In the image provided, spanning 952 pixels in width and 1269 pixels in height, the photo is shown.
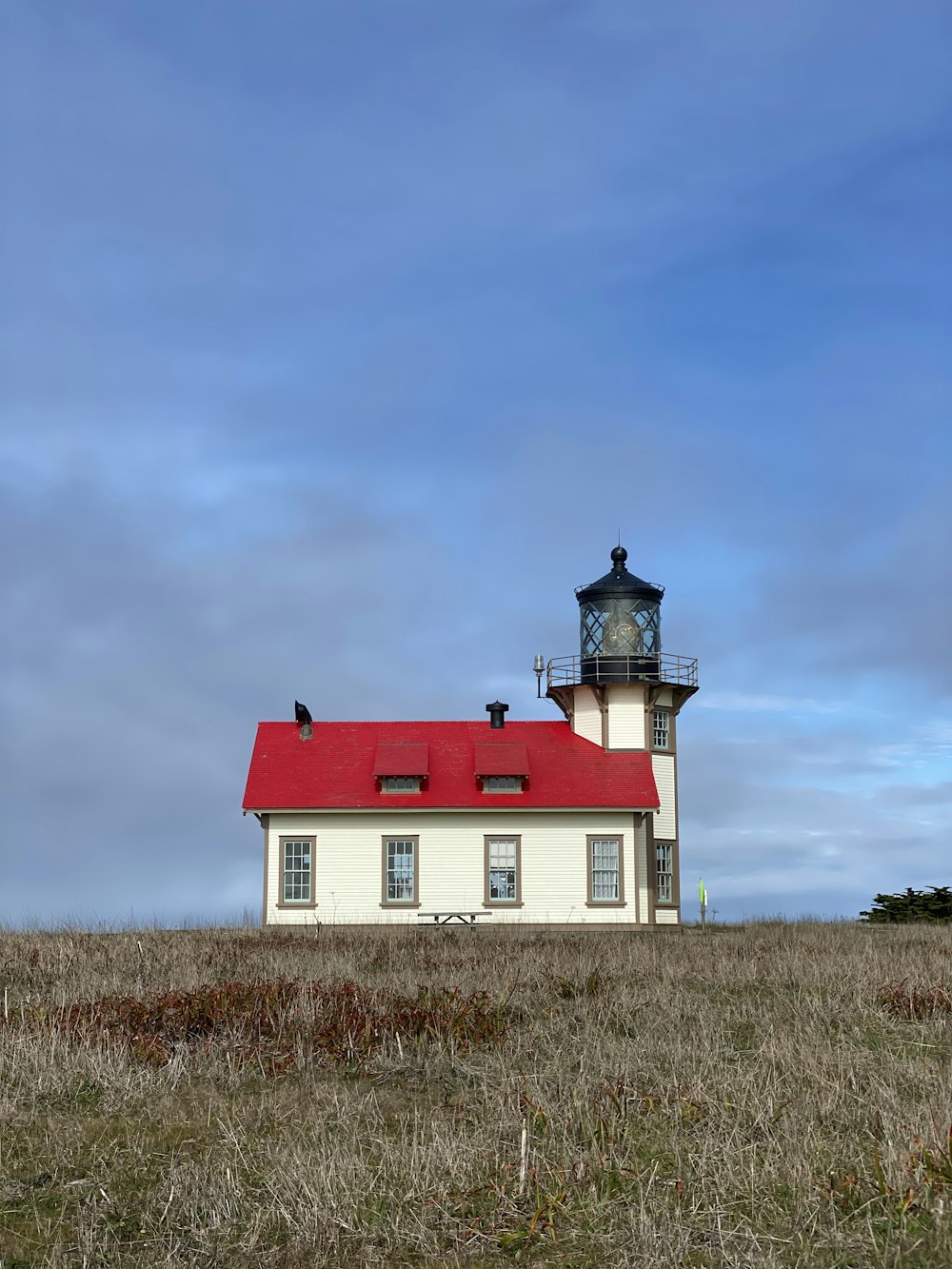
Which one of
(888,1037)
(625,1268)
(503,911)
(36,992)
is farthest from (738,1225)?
(503,911)

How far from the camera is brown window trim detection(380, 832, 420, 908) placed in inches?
1185

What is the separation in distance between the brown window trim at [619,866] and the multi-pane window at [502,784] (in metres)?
2.13

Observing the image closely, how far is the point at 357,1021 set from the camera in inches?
404

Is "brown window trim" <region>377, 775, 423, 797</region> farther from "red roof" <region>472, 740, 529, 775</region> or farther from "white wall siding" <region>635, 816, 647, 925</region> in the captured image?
"white wall siding" <region>635, 816, 647, 925</region>

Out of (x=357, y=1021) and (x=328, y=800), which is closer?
(x=357, y=1021)

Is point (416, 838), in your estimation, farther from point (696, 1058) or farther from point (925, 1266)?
point (925, 1266)

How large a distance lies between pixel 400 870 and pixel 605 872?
5.00 metres

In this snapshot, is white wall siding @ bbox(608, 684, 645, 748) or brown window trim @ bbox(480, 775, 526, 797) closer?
brown window trim @ bbox(480, 775, 526, 797)

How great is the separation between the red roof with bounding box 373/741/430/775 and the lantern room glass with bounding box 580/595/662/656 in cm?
568

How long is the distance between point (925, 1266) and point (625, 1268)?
47.1 inches

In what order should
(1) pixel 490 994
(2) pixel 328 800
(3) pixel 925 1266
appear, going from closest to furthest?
(3) pixel 925 1266
(1) pixel 490 994
(2) pixel 328 800

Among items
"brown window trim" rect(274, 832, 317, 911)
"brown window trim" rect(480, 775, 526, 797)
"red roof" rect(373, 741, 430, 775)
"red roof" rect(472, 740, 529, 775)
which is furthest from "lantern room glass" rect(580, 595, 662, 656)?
"brown window trim" rect(274, 832, 317, 911)

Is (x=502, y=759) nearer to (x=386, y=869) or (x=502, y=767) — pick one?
(x=502, y=767)

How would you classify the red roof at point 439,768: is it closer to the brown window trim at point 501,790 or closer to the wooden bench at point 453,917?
the brown window trim at point 501,790
